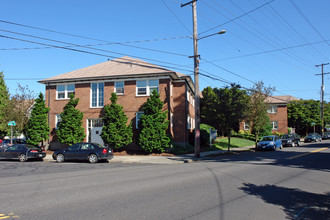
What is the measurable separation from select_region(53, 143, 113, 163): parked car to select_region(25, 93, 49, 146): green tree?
7703 mm

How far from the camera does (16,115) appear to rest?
90.1 ft

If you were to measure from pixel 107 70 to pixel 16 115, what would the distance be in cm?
1058

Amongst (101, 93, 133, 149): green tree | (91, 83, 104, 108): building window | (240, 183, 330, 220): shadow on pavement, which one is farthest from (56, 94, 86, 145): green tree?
(240, 183, 330, 220): shadow on pavement

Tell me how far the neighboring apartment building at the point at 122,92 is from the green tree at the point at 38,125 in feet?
4.74

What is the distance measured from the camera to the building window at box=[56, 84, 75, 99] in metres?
26.5

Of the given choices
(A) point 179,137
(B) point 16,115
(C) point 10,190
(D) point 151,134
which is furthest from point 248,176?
(B) point 16,115

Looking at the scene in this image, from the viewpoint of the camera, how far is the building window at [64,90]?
2653cm

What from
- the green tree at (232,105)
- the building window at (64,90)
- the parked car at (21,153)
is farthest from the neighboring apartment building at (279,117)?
the parked car at (21,153)

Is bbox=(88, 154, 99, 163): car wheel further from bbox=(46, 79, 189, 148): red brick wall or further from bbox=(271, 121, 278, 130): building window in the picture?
bbox=(271, 121, 278, 130): building window

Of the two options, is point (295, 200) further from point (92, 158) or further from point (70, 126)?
point (70, 126)

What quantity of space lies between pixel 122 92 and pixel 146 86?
2.44 meters

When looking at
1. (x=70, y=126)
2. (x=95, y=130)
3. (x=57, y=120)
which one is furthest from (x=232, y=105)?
(x=57, y=120)

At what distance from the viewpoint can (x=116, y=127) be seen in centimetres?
2298

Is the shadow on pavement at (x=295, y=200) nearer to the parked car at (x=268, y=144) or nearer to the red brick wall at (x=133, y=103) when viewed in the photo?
the red brick wall at (x=133, y=103)
